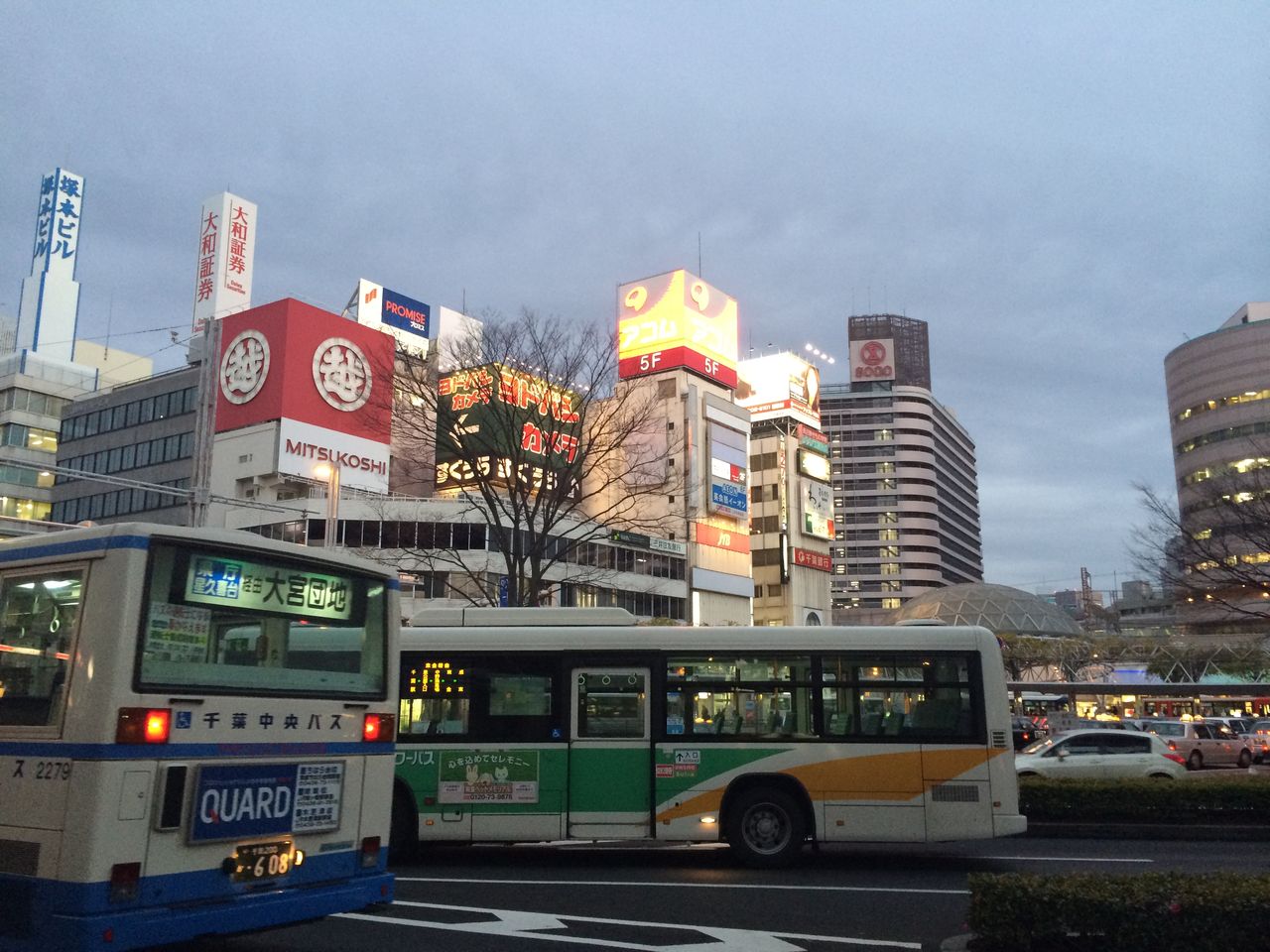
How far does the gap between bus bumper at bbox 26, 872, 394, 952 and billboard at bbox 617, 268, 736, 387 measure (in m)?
76.1

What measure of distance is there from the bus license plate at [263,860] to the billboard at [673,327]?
3007 inches

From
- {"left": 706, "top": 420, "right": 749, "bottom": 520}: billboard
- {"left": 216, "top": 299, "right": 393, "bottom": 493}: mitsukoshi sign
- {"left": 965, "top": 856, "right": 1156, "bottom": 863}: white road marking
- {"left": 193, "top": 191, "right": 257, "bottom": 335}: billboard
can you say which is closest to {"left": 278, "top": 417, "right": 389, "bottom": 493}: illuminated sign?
{"left": 216, "top": 299, "right": 393, "bottom": 493}: mitsukoshi sign

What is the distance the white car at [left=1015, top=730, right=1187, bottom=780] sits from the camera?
842 inches

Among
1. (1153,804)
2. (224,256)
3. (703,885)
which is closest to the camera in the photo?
(703,885)

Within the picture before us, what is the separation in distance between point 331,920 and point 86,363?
337 feet

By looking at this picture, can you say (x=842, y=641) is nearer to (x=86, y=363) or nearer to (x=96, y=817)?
(x=96, y=817)

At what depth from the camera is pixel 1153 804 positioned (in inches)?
604

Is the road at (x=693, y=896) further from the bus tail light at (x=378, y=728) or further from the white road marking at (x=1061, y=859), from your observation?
the bus tail light at (x=378, y=728)

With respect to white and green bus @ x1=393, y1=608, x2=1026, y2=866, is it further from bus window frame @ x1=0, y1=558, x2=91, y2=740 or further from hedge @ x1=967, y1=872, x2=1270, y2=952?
bus window frame @ x1=0, y1=558, x2=91, y2=740

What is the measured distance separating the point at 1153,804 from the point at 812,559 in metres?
82.2

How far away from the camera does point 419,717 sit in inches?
513

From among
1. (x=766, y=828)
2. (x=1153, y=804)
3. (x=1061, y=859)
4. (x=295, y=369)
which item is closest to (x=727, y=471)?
(x=295, y=369)

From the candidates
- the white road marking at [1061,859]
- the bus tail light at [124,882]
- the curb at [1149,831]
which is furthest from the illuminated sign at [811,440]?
the bus tail light at [124,882]

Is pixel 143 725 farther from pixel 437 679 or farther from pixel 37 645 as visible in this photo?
pixel 437 679
